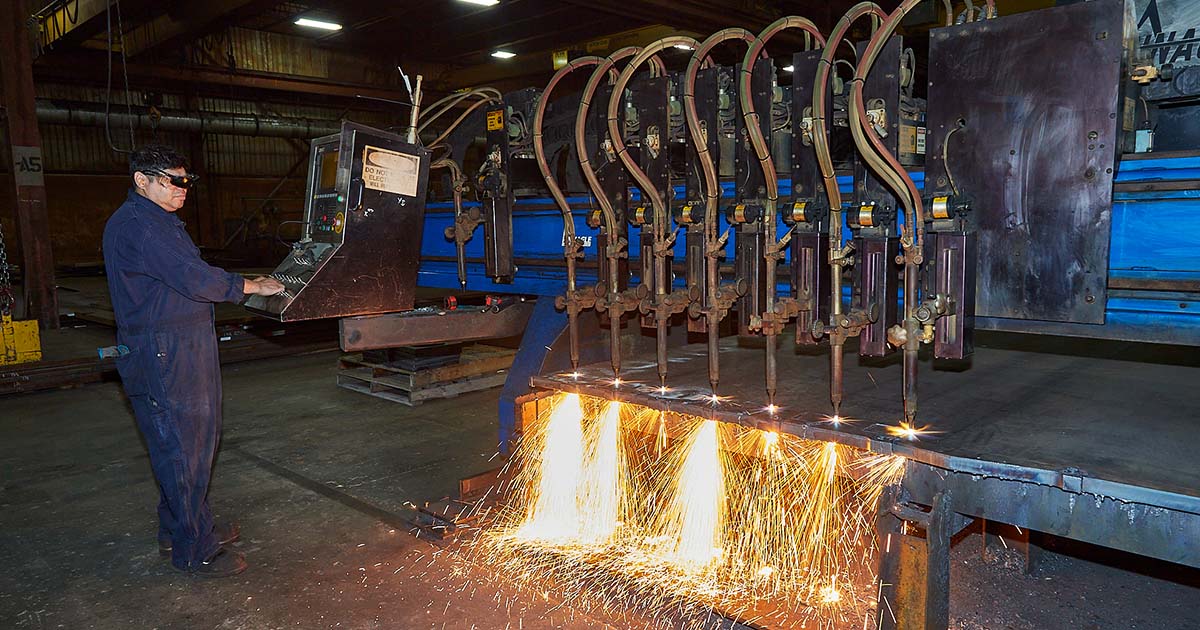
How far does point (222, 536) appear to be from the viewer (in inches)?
137

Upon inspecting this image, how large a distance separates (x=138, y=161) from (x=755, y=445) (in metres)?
2.70

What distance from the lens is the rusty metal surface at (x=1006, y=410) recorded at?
183 centimetres

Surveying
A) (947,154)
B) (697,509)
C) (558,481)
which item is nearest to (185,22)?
(558,481)

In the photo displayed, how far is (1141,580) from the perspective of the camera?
9.95ft

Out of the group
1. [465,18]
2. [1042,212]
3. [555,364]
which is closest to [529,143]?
[555,364]

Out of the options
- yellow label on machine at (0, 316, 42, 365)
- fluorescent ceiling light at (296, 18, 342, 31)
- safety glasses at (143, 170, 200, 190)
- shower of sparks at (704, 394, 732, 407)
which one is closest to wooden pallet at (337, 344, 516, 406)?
yellow label on machine at (0, 316, 42, 365)

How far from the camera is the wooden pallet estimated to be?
19.9 feet

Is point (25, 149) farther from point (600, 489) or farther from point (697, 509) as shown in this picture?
point (697, 509)

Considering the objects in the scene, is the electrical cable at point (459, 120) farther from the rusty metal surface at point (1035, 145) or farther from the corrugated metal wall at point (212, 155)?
the corrugated metal wall at point (212, 155)

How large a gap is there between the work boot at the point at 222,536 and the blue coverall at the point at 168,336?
262 millimetres

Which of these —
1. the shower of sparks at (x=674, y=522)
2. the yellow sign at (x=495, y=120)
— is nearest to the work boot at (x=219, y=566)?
the shower of sparks at (x=674, y=522)

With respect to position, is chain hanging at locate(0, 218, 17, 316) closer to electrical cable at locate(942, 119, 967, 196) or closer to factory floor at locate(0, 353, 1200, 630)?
factory floor at locate(0, 353, 1200, 630)

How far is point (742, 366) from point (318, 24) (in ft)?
38.2

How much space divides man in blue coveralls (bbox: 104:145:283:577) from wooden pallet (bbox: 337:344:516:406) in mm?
2815
